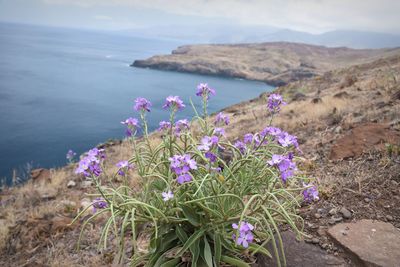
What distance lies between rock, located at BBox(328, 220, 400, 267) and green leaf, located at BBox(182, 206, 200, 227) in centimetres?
140

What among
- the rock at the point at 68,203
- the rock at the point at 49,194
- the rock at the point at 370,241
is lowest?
the rock at the point at 49,194

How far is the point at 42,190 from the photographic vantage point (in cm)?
754

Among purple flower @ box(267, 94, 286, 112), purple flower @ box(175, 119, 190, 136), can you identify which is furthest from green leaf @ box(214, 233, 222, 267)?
purple flower @ box(267, 94, 286, 112)

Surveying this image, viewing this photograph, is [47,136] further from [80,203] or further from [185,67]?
[185,67]

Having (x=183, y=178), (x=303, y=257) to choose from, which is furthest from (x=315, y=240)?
(x=183, y=178)

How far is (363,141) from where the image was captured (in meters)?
5.40

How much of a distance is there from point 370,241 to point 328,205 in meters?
0.80

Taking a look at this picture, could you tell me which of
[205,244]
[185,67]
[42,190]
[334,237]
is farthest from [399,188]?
[185,67]

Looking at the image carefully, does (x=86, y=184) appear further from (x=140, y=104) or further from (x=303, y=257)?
(x=303, y=257)

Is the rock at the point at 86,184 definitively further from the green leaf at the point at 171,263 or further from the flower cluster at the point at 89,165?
the flower cluster at the point at 89,165

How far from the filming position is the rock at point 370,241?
2.80 m

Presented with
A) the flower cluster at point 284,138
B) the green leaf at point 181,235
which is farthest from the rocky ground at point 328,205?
the flower cluster at point 284,138

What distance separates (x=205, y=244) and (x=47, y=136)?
102 feet

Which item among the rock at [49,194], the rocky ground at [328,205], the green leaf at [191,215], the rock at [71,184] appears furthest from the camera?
the rock at [71,184]
